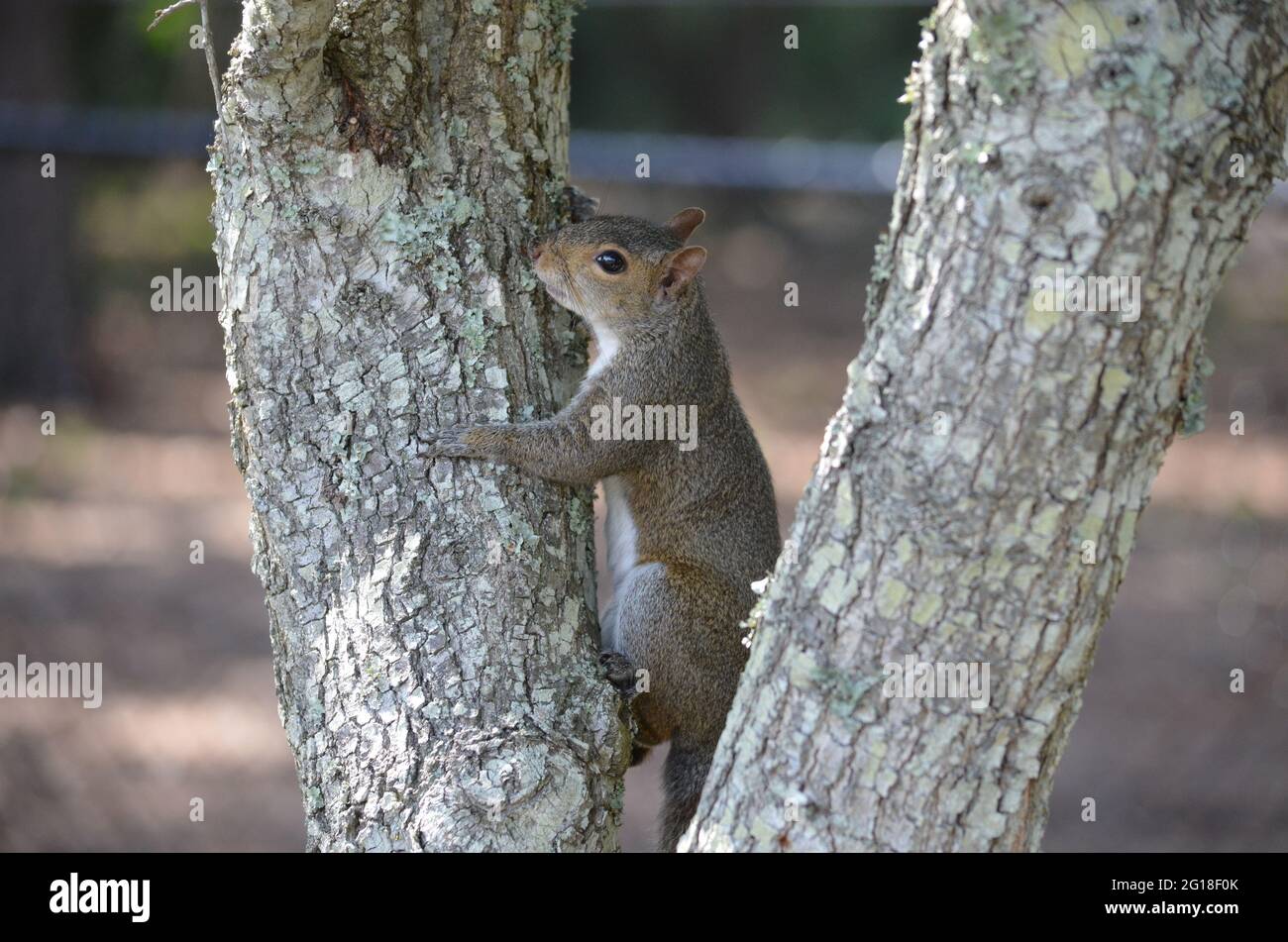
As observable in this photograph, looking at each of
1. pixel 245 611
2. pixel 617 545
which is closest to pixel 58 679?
pixel 245 611

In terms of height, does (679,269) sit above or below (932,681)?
above

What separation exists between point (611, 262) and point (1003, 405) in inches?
78.2

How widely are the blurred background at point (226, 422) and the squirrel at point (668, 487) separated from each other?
1.78m

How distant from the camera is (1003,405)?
80.7 inches

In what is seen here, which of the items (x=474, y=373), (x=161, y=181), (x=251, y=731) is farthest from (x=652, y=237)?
(x=161, y=181)

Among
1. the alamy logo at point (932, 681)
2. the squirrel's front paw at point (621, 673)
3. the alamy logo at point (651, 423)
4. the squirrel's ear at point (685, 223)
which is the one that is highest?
the squirrel's ear at point (685, 223)

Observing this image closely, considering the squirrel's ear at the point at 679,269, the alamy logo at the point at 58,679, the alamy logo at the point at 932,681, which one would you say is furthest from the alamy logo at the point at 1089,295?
the alamy logo at the point at 58,679

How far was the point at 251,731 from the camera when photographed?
7082 millimetres

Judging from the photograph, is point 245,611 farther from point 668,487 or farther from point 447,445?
point 447,445

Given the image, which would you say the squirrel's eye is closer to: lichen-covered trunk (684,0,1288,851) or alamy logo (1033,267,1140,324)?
lichen-covered trunk (684,0,1288,851)

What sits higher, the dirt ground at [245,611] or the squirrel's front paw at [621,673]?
the squirrel's front paw at [621,673]

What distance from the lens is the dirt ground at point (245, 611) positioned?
6359 mm

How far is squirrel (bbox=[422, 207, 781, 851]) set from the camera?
371 cm

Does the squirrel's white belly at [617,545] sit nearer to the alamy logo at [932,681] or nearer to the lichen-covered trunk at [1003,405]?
the lichen-covered trunk at [1003,405]
